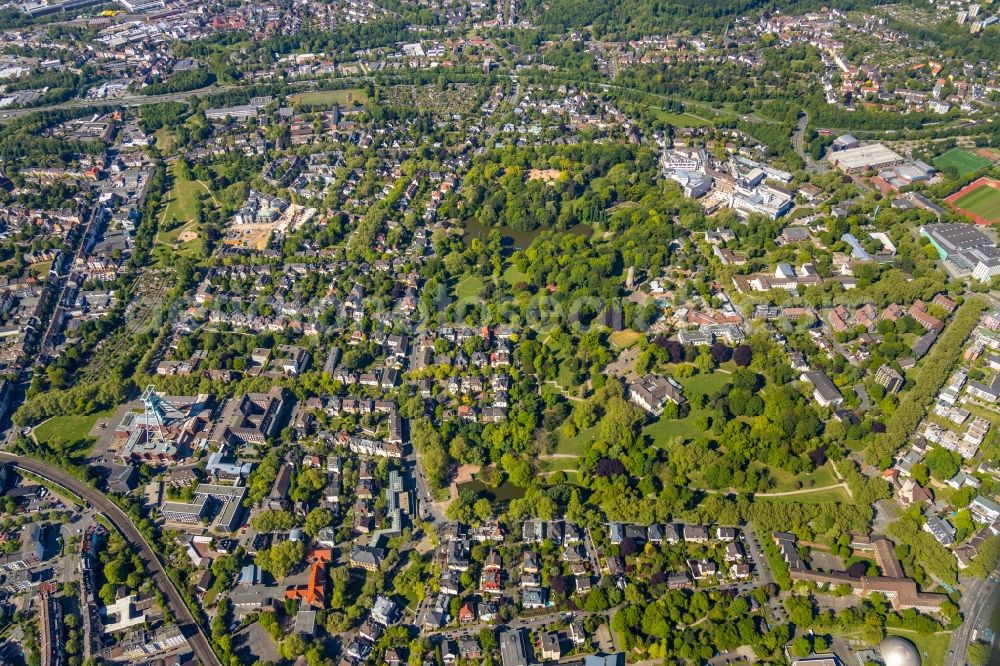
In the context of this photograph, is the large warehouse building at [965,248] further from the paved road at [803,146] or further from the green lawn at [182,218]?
the green lawn at [182,218]

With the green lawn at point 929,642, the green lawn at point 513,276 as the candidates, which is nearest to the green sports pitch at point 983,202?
the green lawn at point 513,276

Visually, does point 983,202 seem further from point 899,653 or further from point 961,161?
point 899,653

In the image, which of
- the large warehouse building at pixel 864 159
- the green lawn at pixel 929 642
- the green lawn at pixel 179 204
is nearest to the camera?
the green lawn at pixel 929 642

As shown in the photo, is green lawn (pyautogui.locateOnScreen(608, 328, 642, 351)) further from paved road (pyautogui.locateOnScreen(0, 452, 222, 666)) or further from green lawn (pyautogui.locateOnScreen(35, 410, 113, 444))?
green lawn (pyautogui.locateOnScreen(35, 410, 113, 444))

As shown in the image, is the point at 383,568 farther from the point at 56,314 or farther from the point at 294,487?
the point at 56,314

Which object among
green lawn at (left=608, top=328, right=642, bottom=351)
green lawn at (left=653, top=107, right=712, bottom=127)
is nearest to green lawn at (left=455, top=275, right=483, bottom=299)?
green lawn at (left=608, top=328, right=642, bottom=351)

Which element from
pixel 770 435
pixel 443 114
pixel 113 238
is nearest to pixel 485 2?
pixel 443 114
